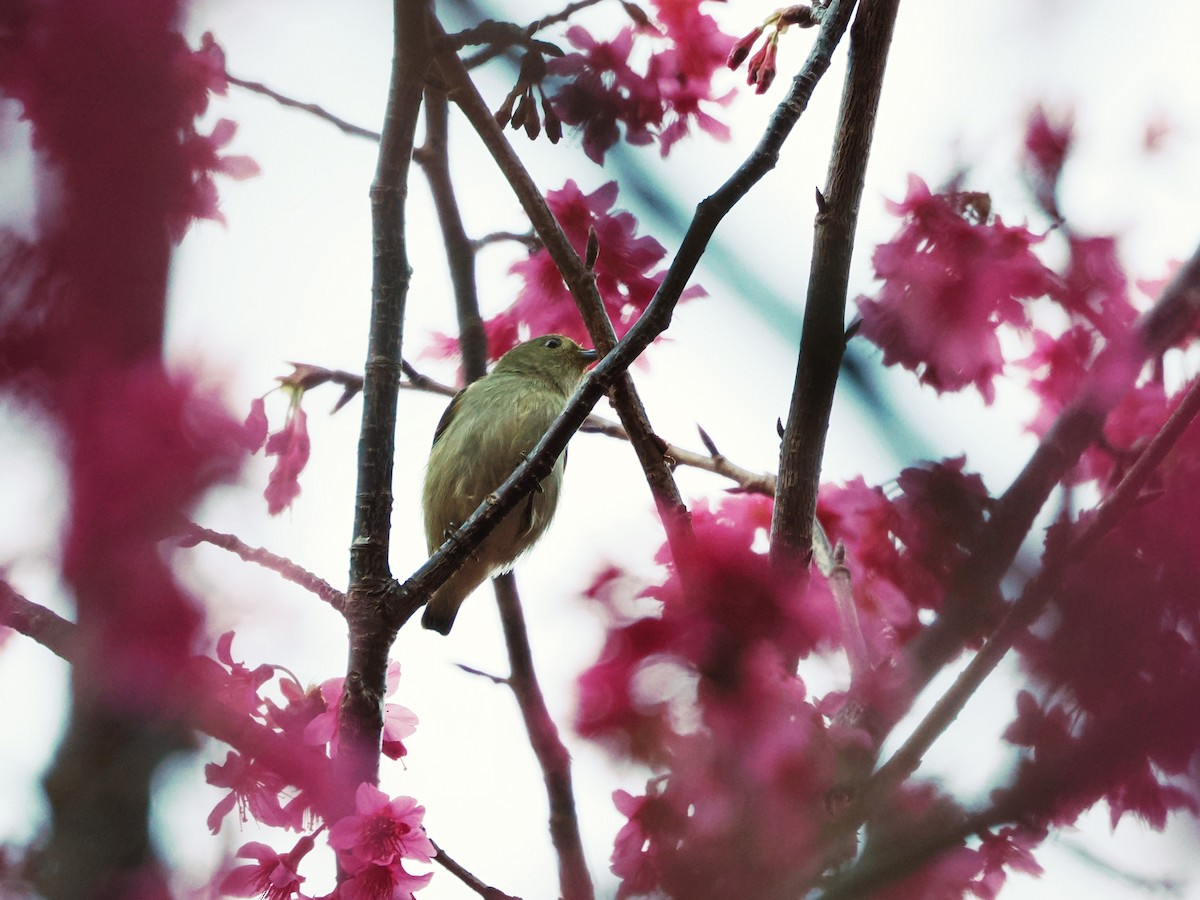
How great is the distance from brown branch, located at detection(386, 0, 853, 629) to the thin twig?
35cm

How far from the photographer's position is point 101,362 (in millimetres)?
943

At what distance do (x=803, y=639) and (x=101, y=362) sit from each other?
706mm

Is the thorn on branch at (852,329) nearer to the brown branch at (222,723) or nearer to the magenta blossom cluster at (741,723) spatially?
the magenta blossom cluster at (741,723)

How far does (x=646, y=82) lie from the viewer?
1.88 meters

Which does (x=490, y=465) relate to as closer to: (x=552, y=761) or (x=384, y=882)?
(x=552, y=761)

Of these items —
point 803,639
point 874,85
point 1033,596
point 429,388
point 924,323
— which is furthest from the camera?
point 429,388

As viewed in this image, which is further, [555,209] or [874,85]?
[555,209]

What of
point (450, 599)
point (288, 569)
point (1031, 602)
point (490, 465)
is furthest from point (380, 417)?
point (450, 599)

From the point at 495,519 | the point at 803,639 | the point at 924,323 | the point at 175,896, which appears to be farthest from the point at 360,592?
the point at 924,323

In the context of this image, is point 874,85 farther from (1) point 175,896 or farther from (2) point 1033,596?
(1) point 175,896

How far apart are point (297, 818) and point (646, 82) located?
1.35 metres

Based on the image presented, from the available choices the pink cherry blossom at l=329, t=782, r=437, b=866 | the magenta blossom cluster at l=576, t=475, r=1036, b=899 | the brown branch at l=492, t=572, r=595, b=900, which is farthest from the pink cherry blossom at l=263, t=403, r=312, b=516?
the magenta blossom cluster at l=576, t=475, r=1036, b=899

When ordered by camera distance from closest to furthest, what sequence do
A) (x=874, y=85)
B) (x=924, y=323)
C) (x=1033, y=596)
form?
(x=1033, y=596), (x=924, y=323), (x=874, y=85)

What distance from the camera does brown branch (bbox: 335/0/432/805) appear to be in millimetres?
1549
